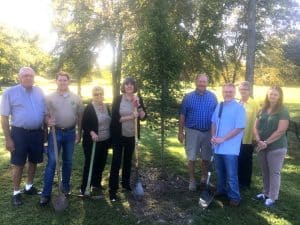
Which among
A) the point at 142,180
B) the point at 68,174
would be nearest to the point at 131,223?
the point at 68,174

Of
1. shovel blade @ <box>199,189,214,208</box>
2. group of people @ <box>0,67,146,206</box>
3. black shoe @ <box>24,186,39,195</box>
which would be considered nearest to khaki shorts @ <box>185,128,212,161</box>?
shovel blade @ <box>199,189,214,208</box>

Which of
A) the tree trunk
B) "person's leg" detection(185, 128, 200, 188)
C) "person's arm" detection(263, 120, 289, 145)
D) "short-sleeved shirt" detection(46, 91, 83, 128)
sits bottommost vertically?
"person's leg" detection(185, 128, 200, 188)

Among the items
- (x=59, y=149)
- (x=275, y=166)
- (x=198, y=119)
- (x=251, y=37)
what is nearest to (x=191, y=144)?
(x=198, y=119)

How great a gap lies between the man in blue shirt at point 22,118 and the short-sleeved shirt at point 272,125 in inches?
141

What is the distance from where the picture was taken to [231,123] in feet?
20.1

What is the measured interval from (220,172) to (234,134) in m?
0.74

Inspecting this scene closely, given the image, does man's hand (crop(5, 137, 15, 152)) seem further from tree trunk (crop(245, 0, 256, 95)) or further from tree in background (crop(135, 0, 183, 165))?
tree trunk (crop(245, 0, 256, 95))

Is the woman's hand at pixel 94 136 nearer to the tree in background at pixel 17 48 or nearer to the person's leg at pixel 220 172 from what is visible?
the person's leg at pixel 220 172

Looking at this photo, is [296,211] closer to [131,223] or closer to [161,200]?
[161,200]

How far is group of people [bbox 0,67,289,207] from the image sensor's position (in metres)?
6.04

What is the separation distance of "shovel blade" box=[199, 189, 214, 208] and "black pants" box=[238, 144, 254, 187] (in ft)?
3.29

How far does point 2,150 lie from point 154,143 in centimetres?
442

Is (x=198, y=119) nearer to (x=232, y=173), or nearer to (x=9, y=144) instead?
(x=232, y=173)

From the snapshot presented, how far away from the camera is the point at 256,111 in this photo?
6.93 m
